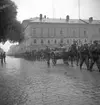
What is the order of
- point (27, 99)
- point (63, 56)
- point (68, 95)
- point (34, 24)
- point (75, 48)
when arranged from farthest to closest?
point (34, 24) → point (63, 56) → point (75, 48) → point (68, 95) → point (27, 99)

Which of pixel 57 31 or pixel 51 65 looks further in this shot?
pixel 57 31

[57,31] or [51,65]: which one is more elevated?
[57,31]

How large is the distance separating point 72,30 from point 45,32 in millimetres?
9751

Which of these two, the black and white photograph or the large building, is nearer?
the black and white photograph

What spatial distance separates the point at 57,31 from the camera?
7844cm

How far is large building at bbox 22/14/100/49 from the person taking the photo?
76750mm

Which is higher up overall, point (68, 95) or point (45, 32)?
point (45, 32)

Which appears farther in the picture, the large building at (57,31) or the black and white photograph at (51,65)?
the large building at (57,31)

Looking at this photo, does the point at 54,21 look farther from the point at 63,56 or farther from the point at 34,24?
the point at 63,56

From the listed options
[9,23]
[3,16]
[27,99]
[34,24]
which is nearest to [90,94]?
[27,99]

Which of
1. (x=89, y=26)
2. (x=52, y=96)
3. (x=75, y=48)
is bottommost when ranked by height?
(x=52, y=96)

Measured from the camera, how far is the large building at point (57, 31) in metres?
76.8

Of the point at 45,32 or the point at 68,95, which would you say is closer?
the point at 68,95

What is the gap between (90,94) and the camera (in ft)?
21.1
